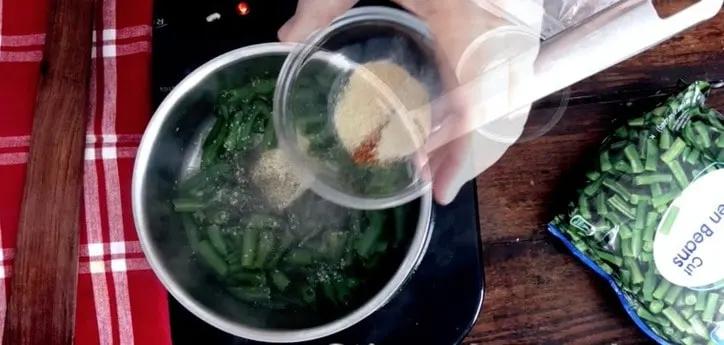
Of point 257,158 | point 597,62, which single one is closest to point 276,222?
point 257,158

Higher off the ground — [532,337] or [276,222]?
[276,222]

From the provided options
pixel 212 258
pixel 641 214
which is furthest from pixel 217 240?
pixel 641 214

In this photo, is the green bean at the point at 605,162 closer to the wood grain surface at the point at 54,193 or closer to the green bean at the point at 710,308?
the green bean at the point at 710,308

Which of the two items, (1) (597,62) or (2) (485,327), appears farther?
(2) (485,327)

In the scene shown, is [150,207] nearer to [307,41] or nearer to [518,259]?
[307,41]

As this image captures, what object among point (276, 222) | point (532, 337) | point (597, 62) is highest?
point (597, 62)

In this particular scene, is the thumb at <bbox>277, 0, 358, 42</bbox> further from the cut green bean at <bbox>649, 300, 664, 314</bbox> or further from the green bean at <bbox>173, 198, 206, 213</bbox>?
the cut green bean at <bbox>649, 300, 664, 314</bbox>

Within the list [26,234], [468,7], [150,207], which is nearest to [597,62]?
[468,7]
